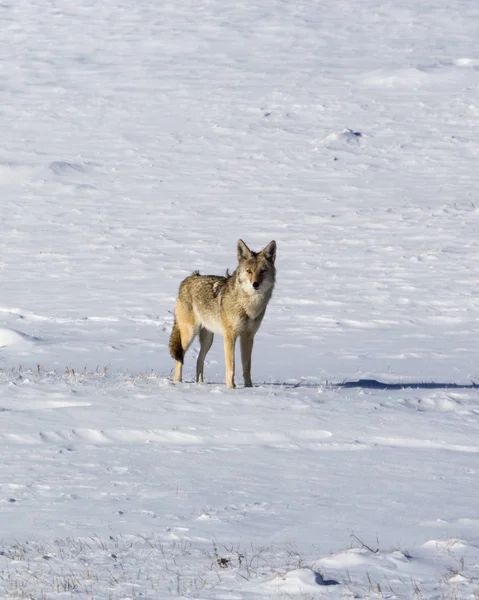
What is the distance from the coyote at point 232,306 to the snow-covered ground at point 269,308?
0.50 m

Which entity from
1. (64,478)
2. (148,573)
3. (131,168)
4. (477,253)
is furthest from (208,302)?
(131,168)

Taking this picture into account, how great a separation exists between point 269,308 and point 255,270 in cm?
802

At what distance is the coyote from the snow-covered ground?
0.50 m

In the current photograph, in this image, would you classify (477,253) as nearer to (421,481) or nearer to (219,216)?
(219,216)

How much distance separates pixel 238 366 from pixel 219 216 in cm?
1133

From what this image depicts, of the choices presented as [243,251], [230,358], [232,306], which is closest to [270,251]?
[243,251]

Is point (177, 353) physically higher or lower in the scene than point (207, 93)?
lower

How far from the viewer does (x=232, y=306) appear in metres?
9.70

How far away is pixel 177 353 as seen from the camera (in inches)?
406

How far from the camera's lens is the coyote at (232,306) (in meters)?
9.69

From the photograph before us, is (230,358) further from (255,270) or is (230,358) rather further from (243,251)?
(243,251)

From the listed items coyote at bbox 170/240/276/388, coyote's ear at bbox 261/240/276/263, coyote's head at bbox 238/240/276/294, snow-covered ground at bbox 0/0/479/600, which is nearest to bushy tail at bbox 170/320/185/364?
coyote at bbox 170/240/276/388

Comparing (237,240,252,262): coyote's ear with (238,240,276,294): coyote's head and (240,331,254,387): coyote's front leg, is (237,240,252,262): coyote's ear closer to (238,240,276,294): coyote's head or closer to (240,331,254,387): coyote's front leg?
(238,240,276,294): coyote's head

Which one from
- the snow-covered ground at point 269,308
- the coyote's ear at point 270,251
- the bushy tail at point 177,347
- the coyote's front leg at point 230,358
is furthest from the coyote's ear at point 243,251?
the snow-covered ground at point 269,308
